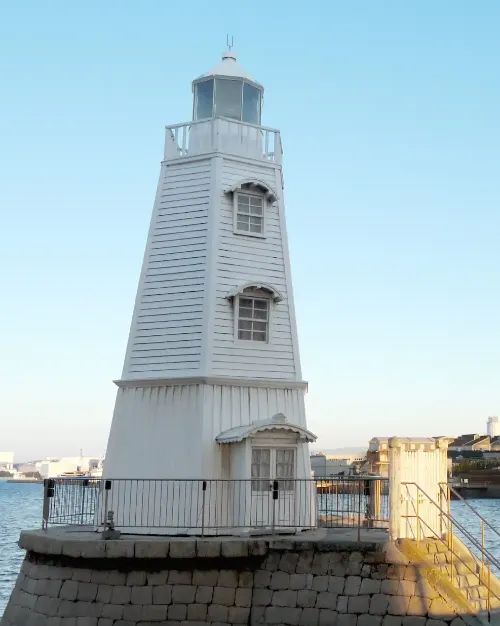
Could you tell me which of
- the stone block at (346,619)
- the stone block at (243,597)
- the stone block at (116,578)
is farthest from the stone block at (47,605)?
the stone block at (346,619)

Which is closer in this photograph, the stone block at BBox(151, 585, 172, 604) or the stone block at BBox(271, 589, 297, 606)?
the stone block at BBox(271, 589, 297, 606)

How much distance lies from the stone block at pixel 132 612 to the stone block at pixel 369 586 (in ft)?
13.4

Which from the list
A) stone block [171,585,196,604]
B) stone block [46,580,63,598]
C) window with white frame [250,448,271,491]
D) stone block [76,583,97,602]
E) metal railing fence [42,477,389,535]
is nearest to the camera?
stone block [171,585,196,604]

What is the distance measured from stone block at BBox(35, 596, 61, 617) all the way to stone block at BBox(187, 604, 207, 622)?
266 cm

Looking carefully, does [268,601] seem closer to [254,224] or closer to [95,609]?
[95,609]

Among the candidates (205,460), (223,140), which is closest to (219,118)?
(223,140)

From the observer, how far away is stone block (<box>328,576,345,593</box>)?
1518 centimetres

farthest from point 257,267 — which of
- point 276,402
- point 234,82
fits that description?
point 234,82

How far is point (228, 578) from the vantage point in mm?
15969

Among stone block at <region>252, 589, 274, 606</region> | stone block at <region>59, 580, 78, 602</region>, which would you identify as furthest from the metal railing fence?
stone block at <region>252, 589, 274, 606</region>

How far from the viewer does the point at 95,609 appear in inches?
633

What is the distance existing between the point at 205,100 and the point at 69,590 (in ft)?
42.1

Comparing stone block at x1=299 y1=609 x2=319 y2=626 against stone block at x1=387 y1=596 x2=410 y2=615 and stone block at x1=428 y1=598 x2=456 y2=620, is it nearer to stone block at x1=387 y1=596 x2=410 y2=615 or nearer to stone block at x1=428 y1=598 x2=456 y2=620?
stone block at x1=387 y1=596 x2=410 y2=615

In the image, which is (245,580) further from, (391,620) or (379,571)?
(391,620)
